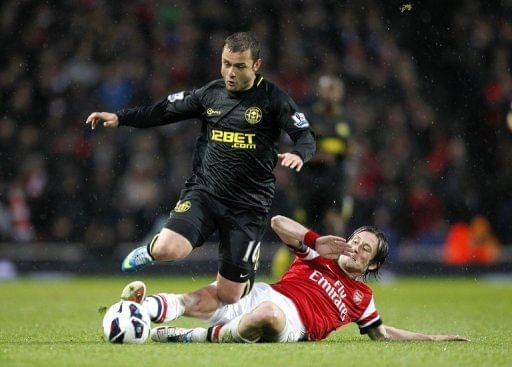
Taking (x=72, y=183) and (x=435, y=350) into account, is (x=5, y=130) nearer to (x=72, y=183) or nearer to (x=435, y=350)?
(x=72, y=183)

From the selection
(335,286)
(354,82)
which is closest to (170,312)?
(335,286)

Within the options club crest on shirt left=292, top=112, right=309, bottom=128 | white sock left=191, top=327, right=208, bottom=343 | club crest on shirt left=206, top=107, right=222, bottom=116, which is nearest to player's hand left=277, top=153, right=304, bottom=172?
club crest on shirt left=292, top=112, right=309, bottom=128

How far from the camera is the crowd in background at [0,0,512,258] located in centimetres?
1625

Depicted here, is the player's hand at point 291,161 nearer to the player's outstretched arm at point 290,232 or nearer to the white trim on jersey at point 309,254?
the player's outstretched arm at point 290,232

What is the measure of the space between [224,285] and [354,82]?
1065 centimetres

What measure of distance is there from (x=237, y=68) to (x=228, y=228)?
1.12 m

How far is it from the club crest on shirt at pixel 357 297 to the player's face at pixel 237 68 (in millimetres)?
1615

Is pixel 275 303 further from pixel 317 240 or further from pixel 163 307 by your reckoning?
pixel 163 307

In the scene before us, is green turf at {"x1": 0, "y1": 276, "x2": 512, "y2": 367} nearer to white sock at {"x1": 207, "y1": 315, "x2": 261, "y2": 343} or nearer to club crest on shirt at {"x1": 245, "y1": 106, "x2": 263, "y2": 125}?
white sock at {"x1": 207, "y1": 315, "x2": 261, "y2": 343}

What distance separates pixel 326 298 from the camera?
7359 mm

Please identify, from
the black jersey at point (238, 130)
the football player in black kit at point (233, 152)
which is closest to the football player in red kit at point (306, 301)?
the football player in black kit at point (233, 152)

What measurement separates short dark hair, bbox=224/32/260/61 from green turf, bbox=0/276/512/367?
6.59 feet

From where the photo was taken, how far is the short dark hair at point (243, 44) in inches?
298

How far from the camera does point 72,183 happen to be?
1623 cm
